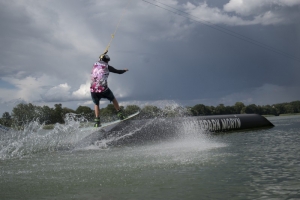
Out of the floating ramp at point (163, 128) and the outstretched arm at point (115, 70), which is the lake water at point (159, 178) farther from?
the outstretched arm at point (115, 70)

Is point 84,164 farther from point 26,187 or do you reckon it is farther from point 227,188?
point 227,188

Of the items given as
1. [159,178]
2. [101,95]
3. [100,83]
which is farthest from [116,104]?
[159,178]

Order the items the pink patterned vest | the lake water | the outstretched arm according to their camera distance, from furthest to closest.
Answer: the outstretched arm, the pink patterned vest, the lake water

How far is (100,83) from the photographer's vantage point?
38.3 feet

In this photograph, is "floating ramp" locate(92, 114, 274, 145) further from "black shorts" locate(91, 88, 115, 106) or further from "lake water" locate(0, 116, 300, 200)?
"lake water" locate(0, 116, 300, 200)

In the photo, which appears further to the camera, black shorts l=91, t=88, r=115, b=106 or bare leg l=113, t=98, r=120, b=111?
bare leg l=113, t=98, r=120, b=111

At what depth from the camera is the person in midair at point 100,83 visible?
459 inches

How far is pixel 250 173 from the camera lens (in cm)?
576

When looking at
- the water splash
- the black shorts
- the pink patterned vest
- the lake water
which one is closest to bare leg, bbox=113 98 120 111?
the black shorts

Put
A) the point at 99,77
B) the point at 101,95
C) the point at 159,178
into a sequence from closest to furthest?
1. the point at 159,178
2. the point at 99,77
3. the point at 101,95

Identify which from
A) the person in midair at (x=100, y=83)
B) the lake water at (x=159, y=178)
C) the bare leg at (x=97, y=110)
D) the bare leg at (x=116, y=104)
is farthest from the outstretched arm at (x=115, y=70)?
the lake water at (x=159, y=178)

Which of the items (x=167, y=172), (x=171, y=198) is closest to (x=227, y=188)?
(x=171, y=198)

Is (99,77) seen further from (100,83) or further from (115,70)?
(115,70)

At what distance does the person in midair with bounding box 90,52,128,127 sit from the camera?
459 inches
